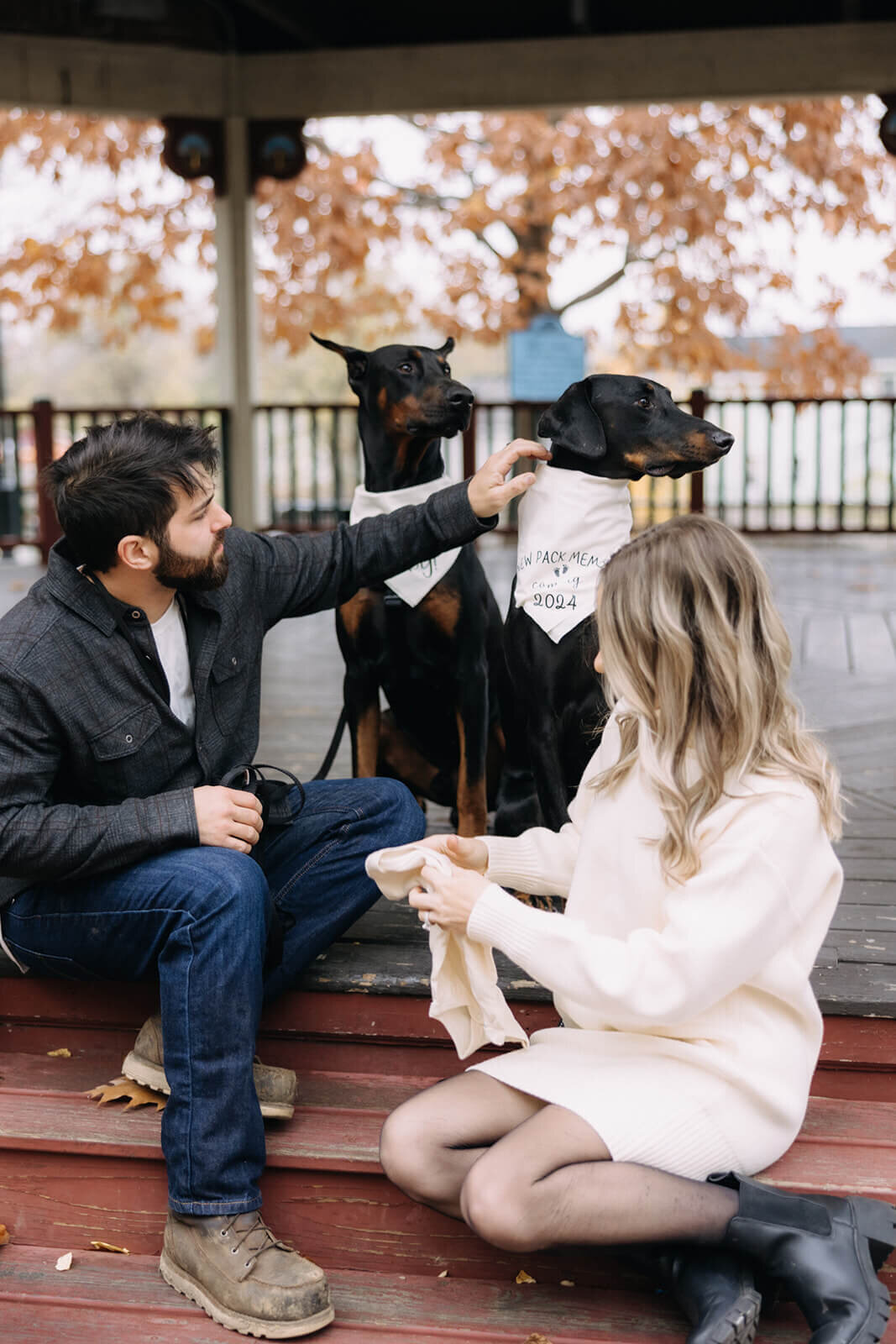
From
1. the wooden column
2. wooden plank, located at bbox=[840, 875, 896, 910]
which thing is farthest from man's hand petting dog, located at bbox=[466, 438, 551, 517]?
the wooden column

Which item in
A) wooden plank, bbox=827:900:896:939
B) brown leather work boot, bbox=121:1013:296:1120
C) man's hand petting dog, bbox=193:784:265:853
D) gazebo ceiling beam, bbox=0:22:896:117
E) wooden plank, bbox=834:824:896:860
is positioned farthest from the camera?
gazebo ceiling beam, bbox=0:22:896:117

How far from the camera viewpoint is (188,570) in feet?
7.52

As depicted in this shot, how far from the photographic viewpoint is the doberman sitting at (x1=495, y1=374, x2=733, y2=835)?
2.53 meters

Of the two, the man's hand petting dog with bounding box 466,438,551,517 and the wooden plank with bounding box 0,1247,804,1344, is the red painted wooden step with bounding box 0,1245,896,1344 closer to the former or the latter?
the wooden plank with bounding box 0,1247,804,1344

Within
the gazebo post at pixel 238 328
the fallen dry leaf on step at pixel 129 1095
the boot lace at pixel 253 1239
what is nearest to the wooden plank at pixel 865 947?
the boot lace at pixel 253 1239

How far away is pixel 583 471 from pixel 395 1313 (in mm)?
1488

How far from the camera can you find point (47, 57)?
25.9 ft

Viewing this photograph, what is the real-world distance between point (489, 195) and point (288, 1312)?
10.6m

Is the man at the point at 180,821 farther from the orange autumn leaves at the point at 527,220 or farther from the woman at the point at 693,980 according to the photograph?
the orange autumn leaves at the point at 527,220

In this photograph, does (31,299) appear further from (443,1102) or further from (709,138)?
(443,1102)

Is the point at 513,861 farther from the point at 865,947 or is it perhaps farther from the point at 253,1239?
the point at 865,947

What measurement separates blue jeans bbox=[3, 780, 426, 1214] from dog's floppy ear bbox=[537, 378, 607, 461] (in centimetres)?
99

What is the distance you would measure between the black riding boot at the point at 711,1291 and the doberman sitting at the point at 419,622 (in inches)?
45.3

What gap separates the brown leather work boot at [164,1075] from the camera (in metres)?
2.31
